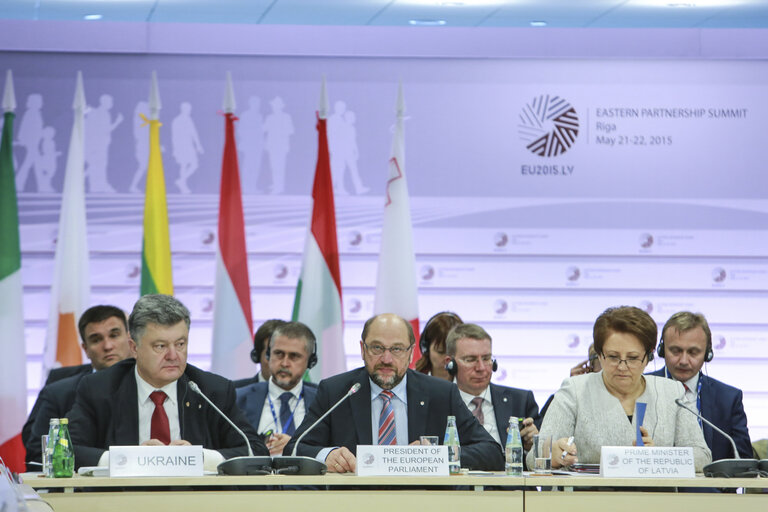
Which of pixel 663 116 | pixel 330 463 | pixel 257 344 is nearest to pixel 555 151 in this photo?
pixel 663 116

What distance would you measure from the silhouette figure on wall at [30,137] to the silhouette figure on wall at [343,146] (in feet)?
6.44

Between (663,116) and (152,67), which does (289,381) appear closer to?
(152,67)

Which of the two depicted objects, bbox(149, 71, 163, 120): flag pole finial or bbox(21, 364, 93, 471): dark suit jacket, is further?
bbox(149, 71, 163, 120): flag pole finial

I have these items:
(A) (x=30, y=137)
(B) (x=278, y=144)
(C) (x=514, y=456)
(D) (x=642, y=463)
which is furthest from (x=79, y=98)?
(D) (x=642, y=463)

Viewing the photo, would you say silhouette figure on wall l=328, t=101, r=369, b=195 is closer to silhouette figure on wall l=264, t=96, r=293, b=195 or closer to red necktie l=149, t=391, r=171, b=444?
silhouette figure on wall l=264, t=96, r=293, b=195

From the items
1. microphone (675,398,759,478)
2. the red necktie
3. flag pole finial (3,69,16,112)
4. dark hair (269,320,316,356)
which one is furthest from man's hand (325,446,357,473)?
flag pole finial (3,69,16,112)

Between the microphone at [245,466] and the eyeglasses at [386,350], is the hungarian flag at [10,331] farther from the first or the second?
the microphone at [245,466]

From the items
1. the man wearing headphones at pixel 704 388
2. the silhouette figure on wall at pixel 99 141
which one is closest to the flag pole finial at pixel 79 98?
the silhouette figure on wall at pixel 99 141

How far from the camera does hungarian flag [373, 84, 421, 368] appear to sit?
695 centimetres

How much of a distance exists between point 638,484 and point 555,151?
4211 mm

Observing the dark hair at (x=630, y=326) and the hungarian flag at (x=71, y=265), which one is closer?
the dark hair at (x=630, y=326)

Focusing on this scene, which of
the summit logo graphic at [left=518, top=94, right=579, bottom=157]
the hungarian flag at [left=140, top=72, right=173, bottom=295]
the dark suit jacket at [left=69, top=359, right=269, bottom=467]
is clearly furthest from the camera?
the summit logo graphic at [left=518, top=94, right=579, bottom=157]

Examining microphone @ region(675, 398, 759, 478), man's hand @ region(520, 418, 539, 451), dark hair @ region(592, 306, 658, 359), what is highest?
dark hair @ region(592, 306, 658, 359)

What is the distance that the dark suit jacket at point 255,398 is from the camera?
5621 mm
